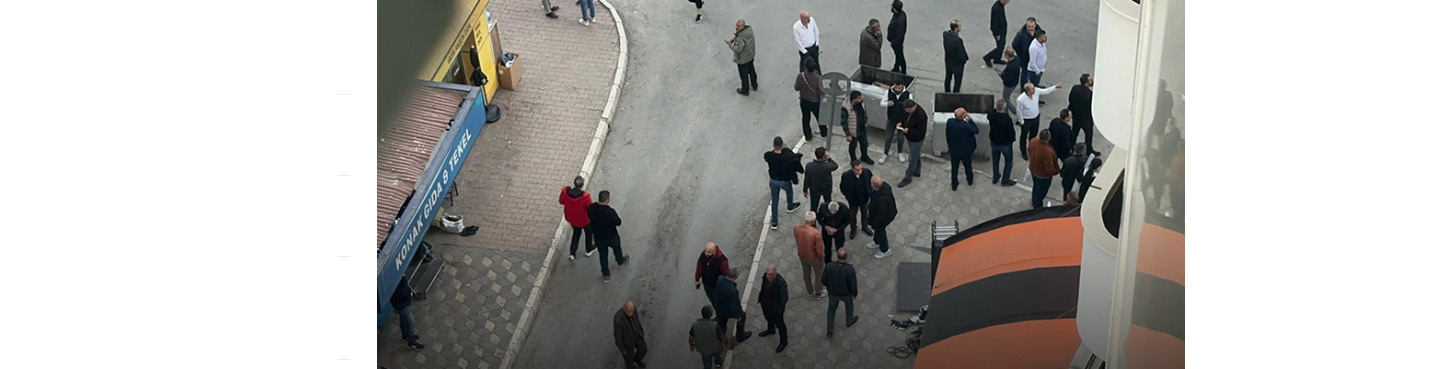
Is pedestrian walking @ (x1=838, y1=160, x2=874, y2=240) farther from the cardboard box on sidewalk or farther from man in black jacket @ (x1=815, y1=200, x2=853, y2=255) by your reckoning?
the cardboard box on sidewalk

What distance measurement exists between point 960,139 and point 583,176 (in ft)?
15.9

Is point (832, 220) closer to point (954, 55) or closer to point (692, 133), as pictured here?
point (692, 133)

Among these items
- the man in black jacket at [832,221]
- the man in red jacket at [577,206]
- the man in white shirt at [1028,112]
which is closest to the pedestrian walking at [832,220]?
the man in black jacket at [832,221]

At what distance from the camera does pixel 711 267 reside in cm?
1448

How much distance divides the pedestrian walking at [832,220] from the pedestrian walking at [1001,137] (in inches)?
90.2

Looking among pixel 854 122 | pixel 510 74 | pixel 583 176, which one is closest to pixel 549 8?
pixel 510 74

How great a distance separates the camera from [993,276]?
467 inches

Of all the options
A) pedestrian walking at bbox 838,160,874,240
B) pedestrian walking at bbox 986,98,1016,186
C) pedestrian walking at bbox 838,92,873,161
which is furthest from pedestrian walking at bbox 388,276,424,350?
pedestrian walking at bbox 986,98,1016,186

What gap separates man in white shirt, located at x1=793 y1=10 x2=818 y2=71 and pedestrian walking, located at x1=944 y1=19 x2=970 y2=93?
1812 mm

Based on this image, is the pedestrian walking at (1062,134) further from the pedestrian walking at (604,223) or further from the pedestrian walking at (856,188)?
the pedestrian walking at (604,223)

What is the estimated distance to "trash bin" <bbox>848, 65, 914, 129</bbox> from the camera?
59.9 ft
